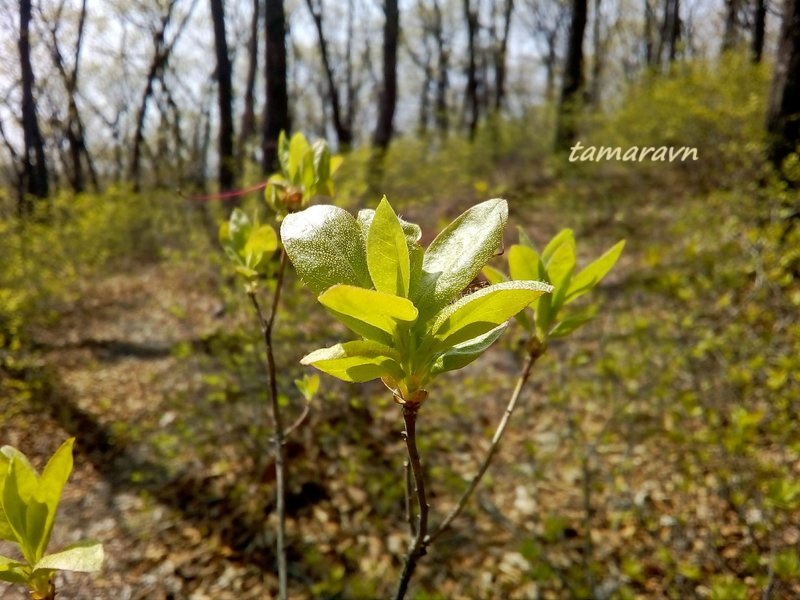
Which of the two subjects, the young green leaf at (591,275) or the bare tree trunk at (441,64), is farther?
the bare tree trunk at (441,64)

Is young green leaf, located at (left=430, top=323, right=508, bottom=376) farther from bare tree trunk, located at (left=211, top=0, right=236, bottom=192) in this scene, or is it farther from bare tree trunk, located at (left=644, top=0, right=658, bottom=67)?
bare tree trunk, located at (left=644, top=0, right=658, bottom=67)

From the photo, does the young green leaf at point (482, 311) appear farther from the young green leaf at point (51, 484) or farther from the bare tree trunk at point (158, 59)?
the bare tree trunk at point (158, 59)

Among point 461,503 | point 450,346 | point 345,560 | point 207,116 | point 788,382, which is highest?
point 207,116

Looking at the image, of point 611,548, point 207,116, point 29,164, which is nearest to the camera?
point 611,548

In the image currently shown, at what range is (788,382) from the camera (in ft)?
8.03

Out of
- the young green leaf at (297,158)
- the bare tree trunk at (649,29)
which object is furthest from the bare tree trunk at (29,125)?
the bare tree trunk at (649,29)

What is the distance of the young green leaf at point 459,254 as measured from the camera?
17.8 inches

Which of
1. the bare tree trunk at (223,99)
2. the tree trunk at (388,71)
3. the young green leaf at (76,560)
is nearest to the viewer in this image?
the young green leaf at (76,560)

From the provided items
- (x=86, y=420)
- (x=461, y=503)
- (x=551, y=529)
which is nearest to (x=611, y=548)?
(x=551, y=529)

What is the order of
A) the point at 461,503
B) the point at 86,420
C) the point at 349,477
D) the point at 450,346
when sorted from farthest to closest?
the point at 86,420 < the point at 349,477 < the point at 461,503 < the point at 450,346

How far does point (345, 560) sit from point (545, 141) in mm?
10523

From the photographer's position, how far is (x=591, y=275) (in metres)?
0.73

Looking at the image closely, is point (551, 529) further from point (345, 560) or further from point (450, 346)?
point (450, 346)

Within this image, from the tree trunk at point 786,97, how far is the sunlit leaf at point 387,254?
15.2ft
